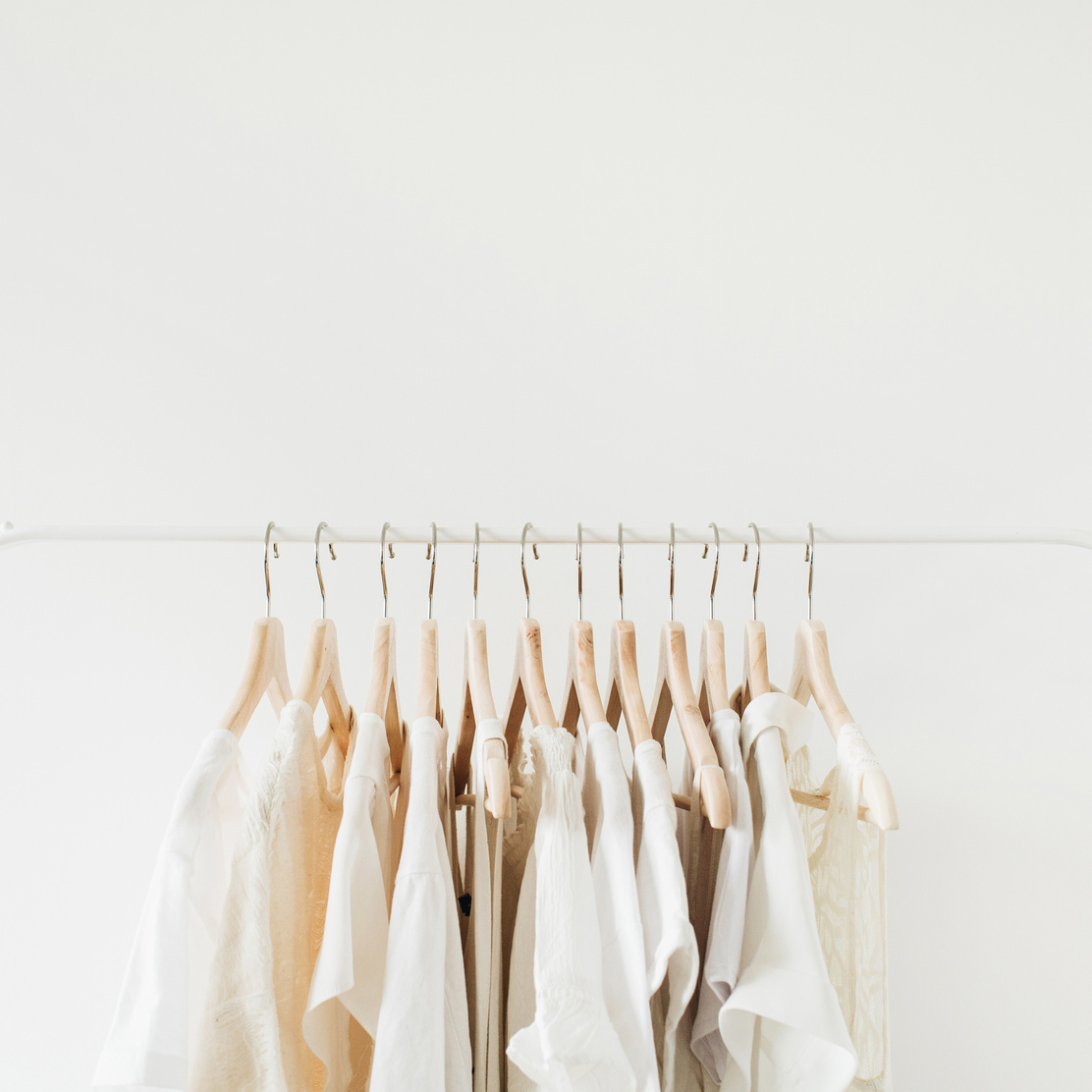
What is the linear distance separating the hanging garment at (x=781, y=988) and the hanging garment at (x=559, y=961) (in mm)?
110

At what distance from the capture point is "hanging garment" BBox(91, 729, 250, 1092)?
1.81 feet

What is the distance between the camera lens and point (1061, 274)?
1.25 meters

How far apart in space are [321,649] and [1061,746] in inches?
42.6

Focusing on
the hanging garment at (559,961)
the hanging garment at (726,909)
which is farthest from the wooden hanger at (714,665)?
the hanging garment at (559,961)

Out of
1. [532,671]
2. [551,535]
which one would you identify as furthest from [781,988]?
[551,535]

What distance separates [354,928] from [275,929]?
62 millimetres

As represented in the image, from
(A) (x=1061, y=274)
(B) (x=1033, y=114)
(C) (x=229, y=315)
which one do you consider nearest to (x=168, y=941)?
(C) (x=229, y=315)

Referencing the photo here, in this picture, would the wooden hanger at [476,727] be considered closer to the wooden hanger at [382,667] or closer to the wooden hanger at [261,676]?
the wooden hanger at [382,667]

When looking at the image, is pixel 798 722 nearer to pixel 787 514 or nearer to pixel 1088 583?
pixel 787 514

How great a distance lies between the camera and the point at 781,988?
24.1 inches

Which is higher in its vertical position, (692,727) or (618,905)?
(692,727)

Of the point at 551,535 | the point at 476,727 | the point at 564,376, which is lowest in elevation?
the point at 476,727

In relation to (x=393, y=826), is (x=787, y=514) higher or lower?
higher

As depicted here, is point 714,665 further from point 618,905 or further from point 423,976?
point 423,976
